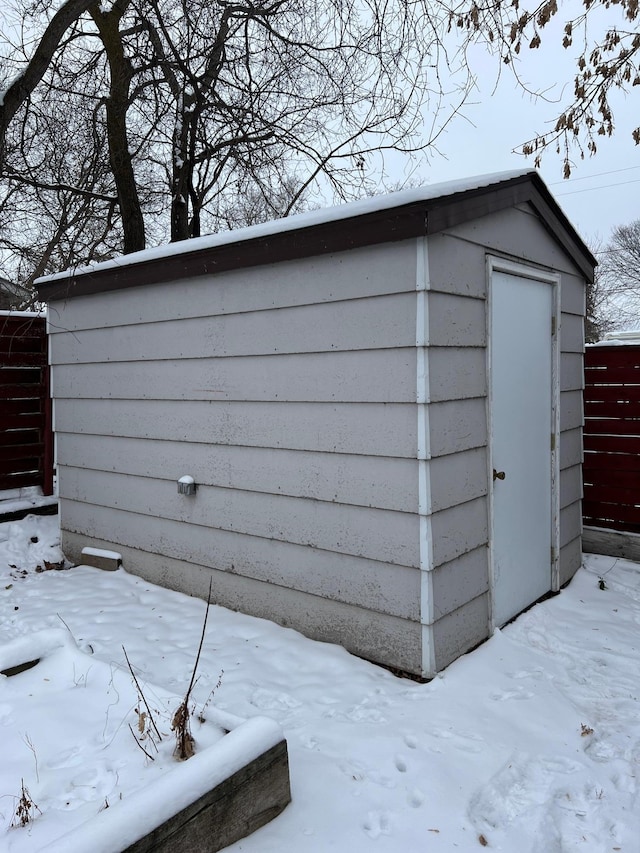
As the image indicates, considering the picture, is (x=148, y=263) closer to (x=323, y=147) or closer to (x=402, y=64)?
(x=402, y=64)

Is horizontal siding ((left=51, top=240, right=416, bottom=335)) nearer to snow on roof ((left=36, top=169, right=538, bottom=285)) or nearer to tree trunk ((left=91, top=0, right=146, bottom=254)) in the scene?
snow on roof ((left=36, top=169, right=538, bottom=285))

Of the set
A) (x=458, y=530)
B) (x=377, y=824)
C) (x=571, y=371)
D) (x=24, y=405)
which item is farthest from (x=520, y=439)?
(x=24, y=405)

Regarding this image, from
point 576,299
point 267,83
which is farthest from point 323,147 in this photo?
point 576,299

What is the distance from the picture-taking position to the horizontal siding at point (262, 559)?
335 centimetres

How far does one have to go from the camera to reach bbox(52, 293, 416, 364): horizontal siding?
326 cm

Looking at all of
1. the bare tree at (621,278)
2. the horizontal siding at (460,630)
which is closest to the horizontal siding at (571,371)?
the horizontal siding at (460,630)

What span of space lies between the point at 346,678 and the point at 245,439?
61.0 inches

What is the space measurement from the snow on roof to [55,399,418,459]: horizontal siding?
97 cm

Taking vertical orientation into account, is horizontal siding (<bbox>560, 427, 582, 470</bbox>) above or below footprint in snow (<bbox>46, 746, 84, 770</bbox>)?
above

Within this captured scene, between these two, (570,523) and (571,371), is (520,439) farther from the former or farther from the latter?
(570,523)

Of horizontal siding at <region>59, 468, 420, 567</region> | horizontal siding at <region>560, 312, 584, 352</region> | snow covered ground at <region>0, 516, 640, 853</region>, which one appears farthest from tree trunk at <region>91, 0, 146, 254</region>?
horizontal siding at <region>560, 312, 584, 352</region>

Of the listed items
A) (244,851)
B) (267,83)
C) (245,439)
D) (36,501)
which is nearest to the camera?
(244,851)

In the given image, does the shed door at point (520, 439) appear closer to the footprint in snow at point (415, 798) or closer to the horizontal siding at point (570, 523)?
the horizontal siding at point (570, 523)

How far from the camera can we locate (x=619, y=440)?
5.50 m
